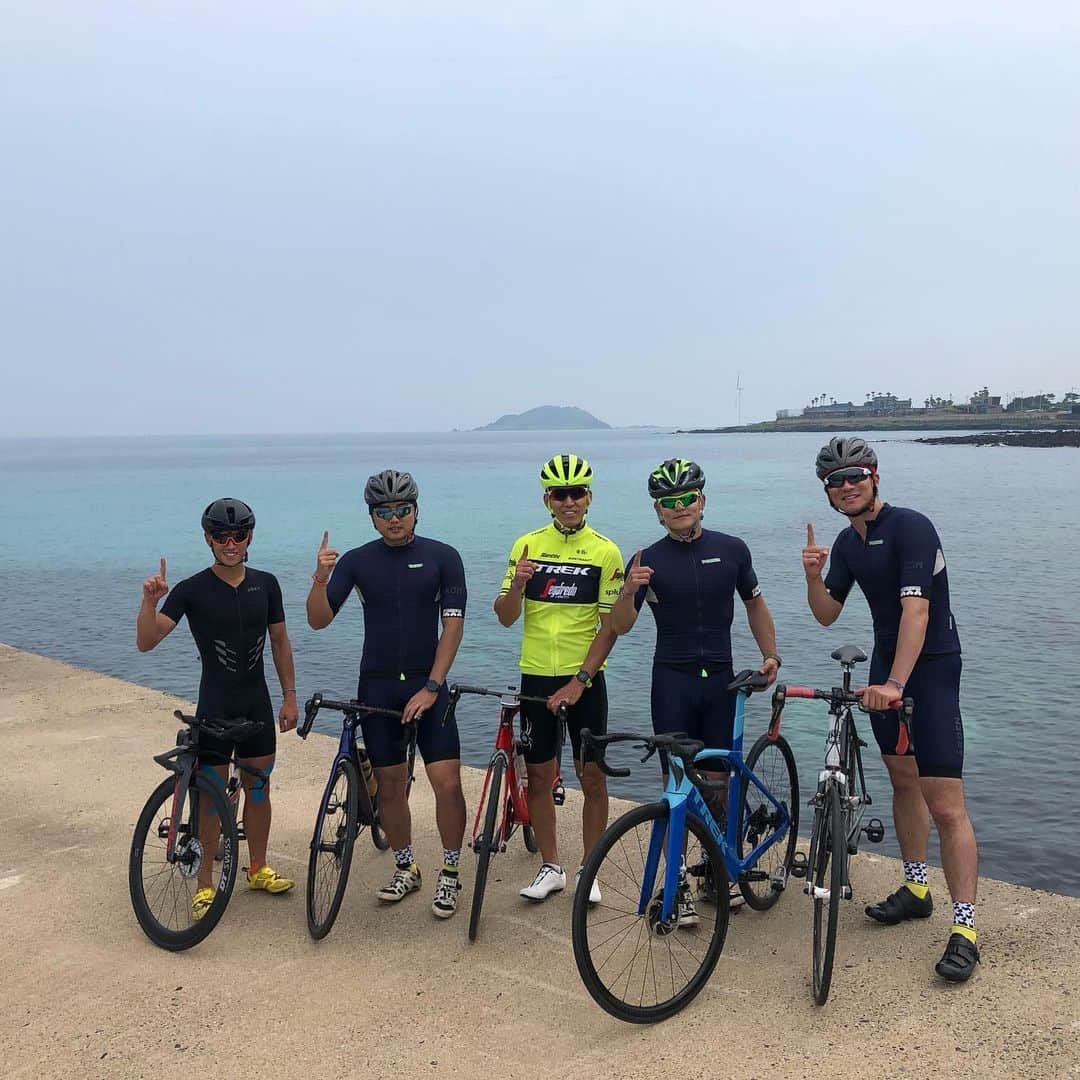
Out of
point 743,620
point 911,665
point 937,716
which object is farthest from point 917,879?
point 743,620

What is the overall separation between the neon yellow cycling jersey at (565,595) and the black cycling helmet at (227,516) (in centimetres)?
158

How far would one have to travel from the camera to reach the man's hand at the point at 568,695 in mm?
5391

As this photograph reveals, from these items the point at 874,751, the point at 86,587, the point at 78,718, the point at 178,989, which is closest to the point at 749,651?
the point at 874,751

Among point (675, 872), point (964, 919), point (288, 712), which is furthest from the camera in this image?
point (288, 712)

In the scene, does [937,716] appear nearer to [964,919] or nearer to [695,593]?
[964,919]

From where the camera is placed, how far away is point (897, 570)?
508 centimetres

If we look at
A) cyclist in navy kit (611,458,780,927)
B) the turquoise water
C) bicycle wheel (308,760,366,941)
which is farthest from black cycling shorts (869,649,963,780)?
the turquoise water

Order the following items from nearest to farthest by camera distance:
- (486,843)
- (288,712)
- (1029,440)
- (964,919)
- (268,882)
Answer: (964,919) < (486,843) < (268,882) < (288,712) < (1029,440)

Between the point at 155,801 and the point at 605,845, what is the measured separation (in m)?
2.72

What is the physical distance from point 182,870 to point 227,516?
2.02 m

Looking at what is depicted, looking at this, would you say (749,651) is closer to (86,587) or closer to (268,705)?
(268,705)

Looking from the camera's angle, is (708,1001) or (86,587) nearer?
(708,1001)

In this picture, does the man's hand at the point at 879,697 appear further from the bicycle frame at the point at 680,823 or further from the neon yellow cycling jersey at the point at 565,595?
the neon yellow cycling jersey at the point at 565,595

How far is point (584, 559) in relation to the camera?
564 cm
